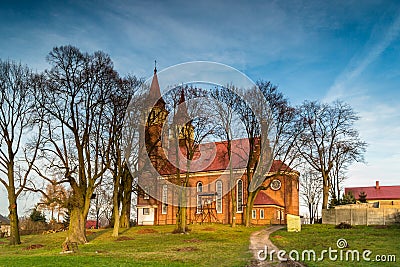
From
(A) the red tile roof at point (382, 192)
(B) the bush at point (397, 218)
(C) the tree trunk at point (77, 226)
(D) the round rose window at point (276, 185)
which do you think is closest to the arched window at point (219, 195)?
(D) the round rose window at point (276, 185)

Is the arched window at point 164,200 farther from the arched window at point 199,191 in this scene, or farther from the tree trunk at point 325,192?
the tree trunk at point 325,192

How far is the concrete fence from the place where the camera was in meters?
35.9

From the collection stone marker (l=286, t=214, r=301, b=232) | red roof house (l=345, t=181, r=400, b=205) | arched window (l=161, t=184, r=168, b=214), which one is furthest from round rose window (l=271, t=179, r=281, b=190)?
red roof house (l=345, t=181, r=400, b=205)

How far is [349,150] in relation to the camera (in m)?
43.0

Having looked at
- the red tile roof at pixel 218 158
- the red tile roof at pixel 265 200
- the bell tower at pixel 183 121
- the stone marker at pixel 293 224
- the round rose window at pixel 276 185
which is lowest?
the stone marker at pixel 293 224

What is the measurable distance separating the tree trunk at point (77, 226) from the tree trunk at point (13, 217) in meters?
4.76

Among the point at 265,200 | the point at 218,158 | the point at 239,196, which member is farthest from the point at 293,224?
the point at 218,158

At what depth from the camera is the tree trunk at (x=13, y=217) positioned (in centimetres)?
3059

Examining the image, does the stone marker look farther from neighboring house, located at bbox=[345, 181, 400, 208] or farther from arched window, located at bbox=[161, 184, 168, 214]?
neighboring house, located at bbox=[345, 181, 400, 208]

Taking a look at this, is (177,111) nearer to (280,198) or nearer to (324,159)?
(324,159)

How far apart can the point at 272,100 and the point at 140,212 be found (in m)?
28.3

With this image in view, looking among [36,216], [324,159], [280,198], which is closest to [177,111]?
[324,159]

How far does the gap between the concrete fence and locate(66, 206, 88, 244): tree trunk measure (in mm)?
22024

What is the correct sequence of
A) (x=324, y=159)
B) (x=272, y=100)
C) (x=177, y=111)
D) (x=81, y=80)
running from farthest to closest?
(x=324, y=159) < (x=272, y=100) < (x=177, y=111) < (x=81, y=80)
